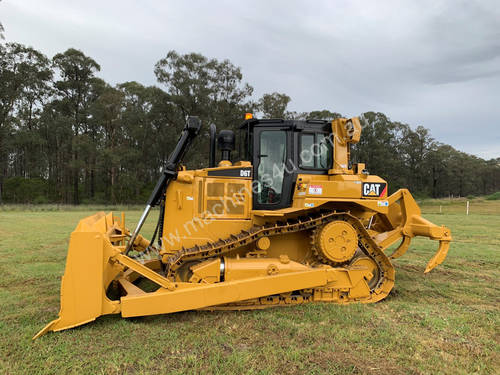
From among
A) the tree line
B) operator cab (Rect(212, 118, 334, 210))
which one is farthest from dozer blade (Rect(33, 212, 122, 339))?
the tree line

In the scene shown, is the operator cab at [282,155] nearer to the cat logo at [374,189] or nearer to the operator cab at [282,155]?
the operator cab at [282,155]

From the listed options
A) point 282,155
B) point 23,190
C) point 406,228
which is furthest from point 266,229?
point 23,190

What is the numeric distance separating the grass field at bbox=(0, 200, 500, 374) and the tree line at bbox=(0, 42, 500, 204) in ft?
93.2

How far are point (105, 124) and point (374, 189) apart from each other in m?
40.6

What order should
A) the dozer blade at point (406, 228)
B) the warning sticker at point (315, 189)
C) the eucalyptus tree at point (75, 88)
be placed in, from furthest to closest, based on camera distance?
the eucalyptus tree at point (75, 88), the dozer blade at point (406, 228), the warning sticker at point (315, 189)

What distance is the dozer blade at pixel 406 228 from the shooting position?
539cm

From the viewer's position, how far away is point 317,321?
4.14m

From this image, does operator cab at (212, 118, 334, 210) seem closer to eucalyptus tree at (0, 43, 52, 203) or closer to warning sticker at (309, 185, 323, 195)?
warning sticker at (309, 185, 323, 195)

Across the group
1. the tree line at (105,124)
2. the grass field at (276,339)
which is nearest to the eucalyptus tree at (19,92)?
the tree line at (105,124)

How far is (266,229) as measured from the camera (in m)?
4.66

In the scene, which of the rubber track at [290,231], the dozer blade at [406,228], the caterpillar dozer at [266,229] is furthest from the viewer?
the dozer blade at [406,228]

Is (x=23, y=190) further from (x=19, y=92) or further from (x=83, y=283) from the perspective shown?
(x=83, y=283)

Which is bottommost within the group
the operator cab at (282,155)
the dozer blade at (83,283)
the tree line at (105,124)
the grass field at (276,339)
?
the grass field at (276,339)

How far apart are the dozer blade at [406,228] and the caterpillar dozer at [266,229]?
0.10 ft
